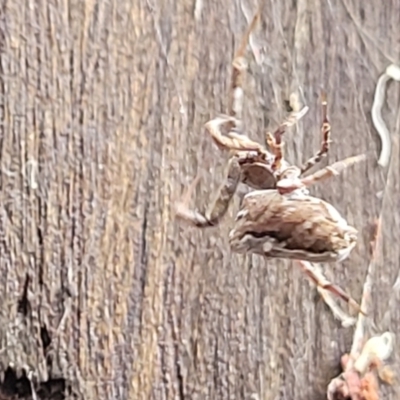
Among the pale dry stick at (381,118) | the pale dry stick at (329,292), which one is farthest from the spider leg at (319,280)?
the pale dry stick at (381,118)

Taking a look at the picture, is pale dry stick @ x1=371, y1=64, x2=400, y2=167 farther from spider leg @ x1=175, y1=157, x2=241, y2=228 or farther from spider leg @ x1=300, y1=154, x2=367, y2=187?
spider leg @ x1=175, y1=157, x2=241, y2=228

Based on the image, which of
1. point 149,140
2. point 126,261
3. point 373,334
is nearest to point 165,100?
point 149,140

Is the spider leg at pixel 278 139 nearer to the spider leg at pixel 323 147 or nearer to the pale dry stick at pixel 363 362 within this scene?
the spider leg at pixel 323 147

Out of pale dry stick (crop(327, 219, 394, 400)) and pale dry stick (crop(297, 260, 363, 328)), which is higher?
pale dry stick (crop(297, 260, 363, 328))

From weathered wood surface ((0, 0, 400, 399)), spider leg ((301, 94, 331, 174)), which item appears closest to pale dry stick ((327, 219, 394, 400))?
weathered wood surface ((0, 0, 400, 399))

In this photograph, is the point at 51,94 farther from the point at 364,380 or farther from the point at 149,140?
the point at 364,380

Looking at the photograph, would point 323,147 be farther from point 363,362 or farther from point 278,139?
point 363,362

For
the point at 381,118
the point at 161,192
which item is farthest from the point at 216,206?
the point at 381,118
